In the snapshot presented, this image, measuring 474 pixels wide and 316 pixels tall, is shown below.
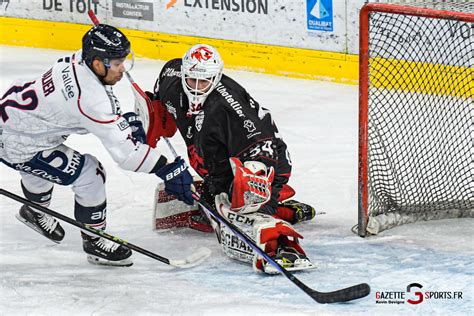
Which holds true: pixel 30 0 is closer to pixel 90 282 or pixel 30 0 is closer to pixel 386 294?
pixel 90 282

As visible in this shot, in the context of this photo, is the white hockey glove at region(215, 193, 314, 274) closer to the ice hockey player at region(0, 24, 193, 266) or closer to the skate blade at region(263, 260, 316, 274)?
the skate blade at region(263, 260, 316, 274)

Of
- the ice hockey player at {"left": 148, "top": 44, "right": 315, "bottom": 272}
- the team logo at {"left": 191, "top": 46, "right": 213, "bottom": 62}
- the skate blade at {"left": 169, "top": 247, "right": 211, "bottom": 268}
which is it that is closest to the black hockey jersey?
the ice hockey player at {"left": 148, "top": 44, "right": 315, "bottom": 272}

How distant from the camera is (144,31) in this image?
8031mm

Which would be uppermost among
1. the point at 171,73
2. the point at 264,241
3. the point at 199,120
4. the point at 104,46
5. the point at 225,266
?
the point at 104,46

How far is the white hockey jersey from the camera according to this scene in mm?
4195

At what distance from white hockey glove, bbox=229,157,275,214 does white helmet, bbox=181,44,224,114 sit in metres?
0.31

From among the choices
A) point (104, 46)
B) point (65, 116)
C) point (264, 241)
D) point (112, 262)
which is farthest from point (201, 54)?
point (112, 262)

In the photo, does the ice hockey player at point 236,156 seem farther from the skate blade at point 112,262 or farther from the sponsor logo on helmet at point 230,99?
the skate blade at point 112,262

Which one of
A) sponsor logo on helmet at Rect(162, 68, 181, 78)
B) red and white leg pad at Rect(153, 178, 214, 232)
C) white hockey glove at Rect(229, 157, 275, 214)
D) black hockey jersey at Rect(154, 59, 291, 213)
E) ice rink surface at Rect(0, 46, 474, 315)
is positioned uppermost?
sponsor logo on helmet at Rect(162, 68, 181, 78)

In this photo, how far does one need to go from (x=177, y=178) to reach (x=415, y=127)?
1.46m

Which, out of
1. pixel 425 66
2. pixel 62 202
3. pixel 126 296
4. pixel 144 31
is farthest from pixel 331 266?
pixel 144 31

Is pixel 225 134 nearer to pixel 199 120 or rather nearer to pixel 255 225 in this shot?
pixel 199 120

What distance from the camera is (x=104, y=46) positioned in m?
4.20

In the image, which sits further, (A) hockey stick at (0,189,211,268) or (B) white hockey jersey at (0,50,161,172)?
(A) hockey stick at (0,189,211,268)
